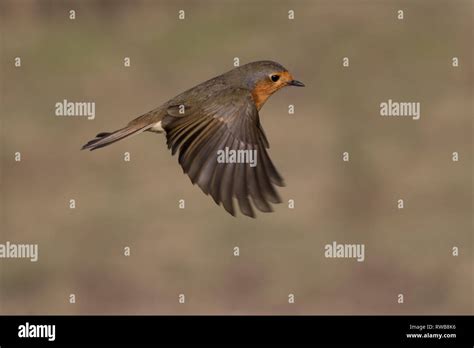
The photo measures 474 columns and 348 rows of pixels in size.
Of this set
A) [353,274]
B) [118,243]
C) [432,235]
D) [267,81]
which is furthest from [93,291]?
[267,81]

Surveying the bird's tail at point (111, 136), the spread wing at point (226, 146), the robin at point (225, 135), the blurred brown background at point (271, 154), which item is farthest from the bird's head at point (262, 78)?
the blurred brown background at point (271, 154)

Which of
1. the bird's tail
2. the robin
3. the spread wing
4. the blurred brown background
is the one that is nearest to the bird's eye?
the robin

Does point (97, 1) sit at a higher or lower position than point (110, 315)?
higher

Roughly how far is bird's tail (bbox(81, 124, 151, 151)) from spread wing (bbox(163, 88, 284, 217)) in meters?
0.20

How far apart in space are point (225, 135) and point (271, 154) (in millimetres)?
7123

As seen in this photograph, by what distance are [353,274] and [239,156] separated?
22.1ft

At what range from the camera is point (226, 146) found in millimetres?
7703

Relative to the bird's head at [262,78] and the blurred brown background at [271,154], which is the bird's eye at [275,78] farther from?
the blurred brown background at [271,154]

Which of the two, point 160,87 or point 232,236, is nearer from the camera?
point 232,236

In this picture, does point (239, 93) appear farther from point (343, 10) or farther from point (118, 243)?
point (343, 10)

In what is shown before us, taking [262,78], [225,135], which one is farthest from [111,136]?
[262,78]

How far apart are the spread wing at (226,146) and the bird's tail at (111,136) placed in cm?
20

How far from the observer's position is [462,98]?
56.6 feet

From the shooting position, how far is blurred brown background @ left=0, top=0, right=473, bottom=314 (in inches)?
546
